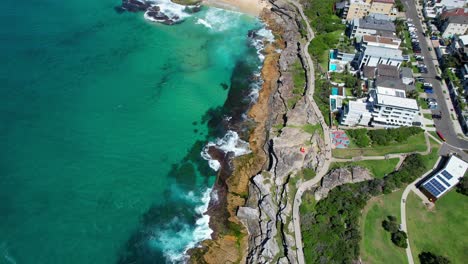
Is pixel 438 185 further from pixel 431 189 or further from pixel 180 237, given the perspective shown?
pixel 180 237

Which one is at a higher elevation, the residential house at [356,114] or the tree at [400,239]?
the residential house at [356,114]

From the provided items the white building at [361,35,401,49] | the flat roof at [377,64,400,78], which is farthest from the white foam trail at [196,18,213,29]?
the flat roof at [377,64,400,78]

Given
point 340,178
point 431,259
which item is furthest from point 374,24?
point 431,259

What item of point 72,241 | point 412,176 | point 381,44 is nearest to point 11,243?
point 72,241

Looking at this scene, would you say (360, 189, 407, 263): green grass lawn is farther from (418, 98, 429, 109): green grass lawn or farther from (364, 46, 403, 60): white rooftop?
(364, 46, 403, 60): white rooftop

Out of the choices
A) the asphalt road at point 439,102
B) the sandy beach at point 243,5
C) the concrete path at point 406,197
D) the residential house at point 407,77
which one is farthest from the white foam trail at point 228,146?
the sandy beach at point 243,5

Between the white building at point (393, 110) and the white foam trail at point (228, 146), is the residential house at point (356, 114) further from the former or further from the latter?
the white foam trail at point (228, 146)
